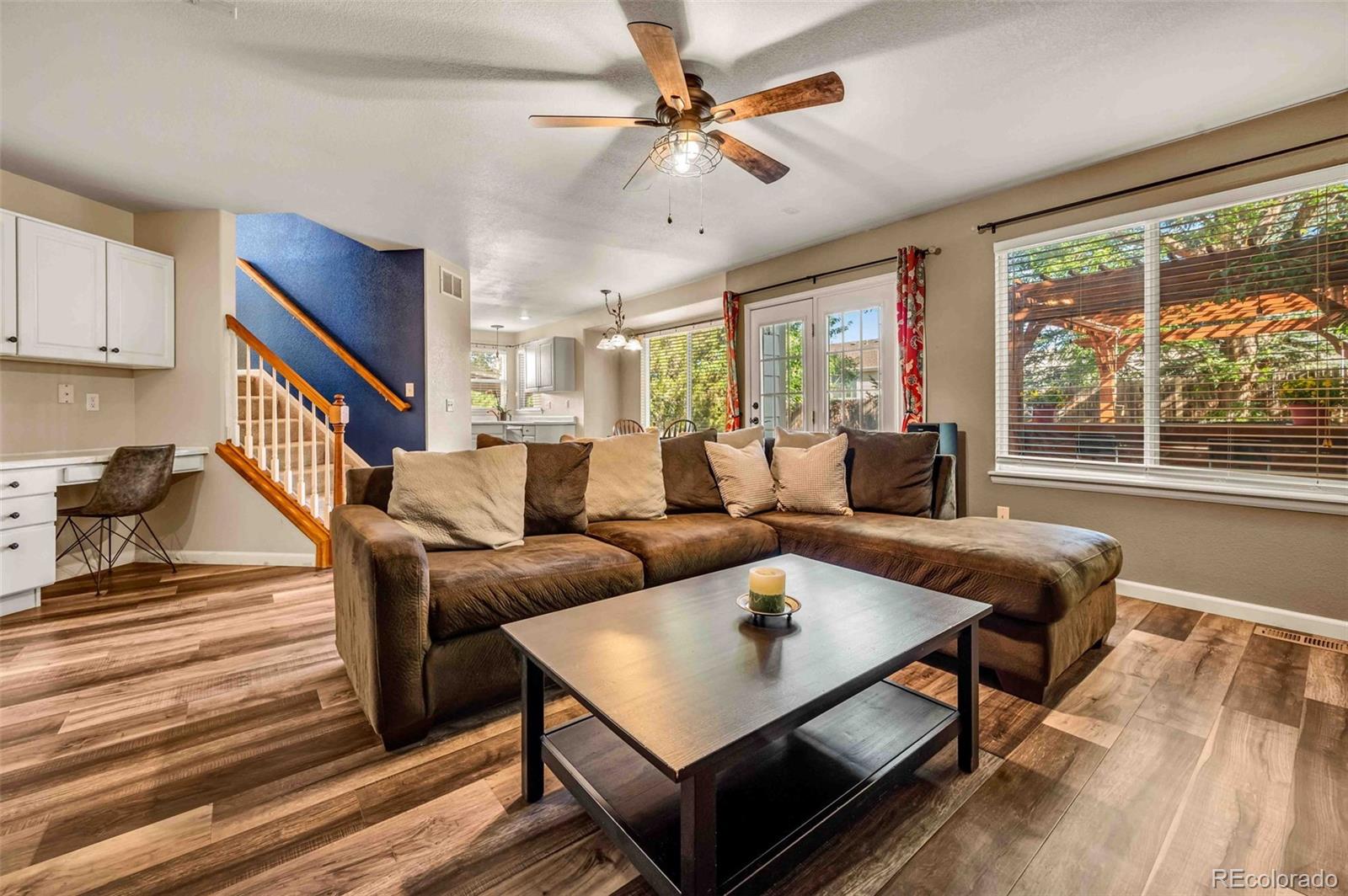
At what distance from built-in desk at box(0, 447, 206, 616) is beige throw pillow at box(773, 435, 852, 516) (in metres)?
4.05

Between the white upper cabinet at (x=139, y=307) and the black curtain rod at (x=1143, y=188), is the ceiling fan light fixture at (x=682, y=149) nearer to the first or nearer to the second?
the black curtain rod at (x=1143, y=188)

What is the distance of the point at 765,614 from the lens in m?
1.50

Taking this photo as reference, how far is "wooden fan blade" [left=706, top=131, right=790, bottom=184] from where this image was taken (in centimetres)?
248

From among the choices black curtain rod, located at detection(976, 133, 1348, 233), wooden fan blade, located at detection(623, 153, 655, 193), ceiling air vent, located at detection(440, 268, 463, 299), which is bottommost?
black curtain rod, located at detection(976, 133, 1348, 233)

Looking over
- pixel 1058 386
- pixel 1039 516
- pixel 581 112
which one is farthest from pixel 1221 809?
pixel 581 112

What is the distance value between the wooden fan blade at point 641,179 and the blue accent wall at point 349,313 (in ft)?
7.56

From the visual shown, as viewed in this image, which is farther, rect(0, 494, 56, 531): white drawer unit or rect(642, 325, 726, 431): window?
rect(642, 325, 726, 431): window

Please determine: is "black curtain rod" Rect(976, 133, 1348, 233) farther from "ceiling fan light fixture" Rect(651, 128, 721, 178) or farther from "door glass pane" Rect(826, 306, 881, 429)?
"ceiling fan light fixture" Rect(651, 128, 721, 178)

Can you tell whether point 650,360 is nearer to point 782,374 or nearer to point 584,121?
point 782,374

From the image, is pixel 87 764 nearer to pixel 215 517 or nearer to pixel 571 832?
pixel 571 832

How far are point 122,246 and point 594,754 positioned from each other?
457cm

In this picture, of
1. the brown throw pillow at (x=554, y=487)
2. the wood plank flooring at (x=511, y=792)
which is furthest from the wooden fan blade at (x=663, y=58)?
the wood plank flooring at (x=511, y=792)

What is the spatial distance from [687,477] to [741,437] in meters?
0.48

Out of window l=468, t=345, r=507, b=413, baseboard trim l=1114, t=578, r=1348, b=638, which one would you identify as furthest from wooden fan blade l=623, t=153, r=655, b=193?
window l=468, t=345, r=507, b=413
